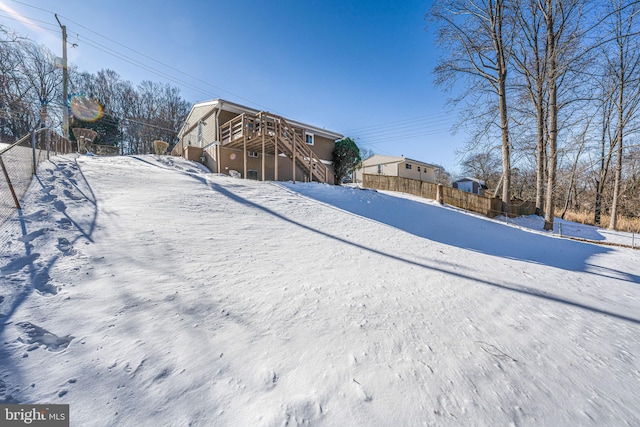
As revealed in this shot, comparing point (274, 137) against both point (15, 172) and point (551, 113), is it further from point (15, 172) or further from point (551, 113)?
point (551, 113)

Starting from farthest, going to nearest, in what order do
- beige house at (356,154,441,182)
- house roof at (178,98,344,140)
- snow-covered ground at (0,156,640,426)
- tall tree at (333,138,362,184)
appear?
beige house at (356,154,441,182) < tall tree at (333,138,362,184) < house roof at (178,98,344,140) < snow-covered ground at (0,156,640,426)

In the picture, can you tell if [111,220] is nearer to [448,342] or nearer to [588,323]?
[448,342]

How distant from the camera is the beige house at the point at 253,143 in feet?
35.1

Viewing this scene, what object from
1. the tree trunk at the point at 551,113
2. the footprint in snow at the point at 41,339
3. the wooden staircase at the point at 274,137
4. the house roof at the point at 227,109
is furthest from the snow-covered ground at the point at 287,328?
the house roof at the point at 227,109

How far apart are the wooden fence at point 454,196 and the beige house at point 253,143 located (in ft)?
14.6

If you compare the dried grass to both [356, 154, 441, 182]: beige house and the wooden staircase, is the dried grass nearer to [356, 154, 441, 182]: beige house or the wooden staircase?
[356, 154, 441, 182]: beige house

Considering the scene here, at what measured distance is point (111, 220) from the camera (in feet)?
14.0

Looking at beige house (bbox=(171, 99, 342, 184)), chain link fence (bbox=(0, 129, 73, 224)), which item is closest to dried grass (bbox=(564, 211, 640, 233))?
beige house (bbox=(171, 99, 342, 184))

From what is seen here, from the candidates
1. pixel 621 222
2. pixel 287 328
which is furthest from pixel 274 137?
pixel 621 222

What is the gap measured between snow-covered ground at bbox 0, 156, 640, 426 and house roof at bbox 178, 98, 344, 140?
991cm

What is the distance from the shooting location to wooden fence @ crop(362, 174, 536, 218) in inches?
541

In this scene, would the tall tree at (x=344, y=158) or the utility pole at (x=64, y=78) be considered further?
the tall tree at (x=344, y=158)

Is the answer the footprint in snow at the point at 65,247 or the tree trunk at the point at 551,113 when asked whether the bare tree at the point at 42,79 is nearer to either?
the footprint in snow at the point at 65,247

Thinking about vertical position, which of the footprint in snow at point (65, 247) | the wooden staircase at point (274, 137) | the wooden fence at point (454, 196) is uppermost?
the wooden staircase at point (274, 137)
